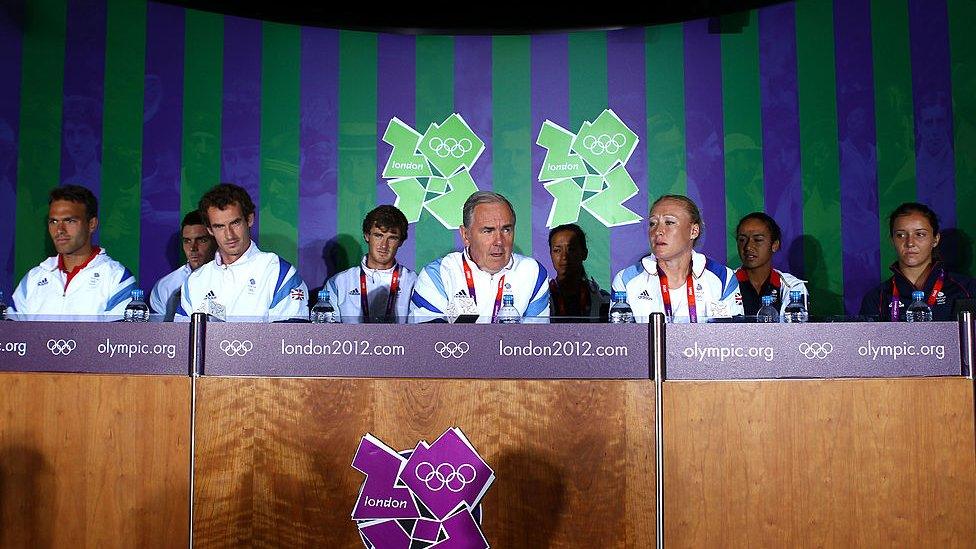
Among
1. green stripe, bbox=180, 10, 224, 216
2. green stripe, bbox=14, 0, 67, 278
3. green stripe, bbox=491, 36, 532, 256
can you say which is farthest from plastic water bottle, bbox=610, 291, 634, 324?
green stripe, bbox=14, 0, 67, 278

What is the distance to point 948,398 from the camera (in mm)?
2533

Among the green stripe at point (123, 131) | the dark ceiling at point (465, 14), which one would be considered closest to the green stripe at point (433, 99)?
the dark ceiling at point (465, 14)

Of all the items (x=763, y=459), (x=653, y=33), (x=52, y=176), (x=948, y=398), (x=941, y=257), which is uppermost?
(x=653, y=33)

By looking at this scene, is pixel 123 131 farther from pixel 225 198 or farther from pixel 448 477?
pixel 448 477

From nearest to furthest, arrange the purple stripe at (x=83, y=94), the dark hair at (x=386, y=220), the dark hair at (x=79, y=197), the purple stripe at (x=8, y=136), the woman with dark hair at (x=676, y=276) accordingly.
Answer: the woman with dark hair at (x=676, y=276) < the dark hair at (x=79, y=197) < the dark hair at (x=386, y=220) < the purple stripe at (x=8, y=136) < the purple stripe at (x=83, y=94)

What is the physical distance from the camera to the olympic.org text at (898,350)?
8.41ft

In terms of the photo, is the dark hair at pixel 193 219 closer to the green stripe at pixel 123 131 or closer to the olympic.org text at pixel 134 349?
the green stripe at pixel 123 131

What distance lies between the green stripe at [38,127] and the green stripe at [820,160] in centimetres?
495

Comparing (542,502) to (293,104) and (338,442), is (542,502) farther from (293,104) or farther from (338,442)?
(293,104)

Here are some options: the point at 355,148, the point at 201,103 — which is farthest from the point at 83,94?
the point at 355,148

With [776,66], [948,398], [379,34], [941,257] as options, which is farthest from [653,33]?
[948,398]

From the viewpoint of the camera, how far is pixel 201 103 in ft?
18.5

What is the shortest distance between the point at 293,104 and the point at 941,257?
4.36m

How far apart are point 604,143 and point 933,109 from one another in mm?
2074
